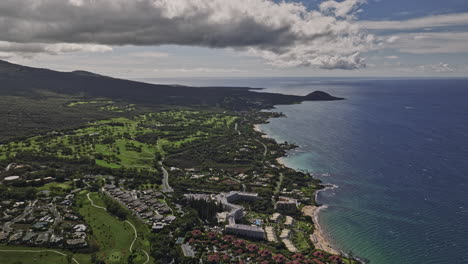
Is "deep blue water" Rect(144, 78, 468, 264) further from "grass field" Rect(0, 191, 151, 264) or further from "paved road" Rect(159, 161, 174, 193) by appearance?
"paved road" Rect(159, 161, 174, 193)

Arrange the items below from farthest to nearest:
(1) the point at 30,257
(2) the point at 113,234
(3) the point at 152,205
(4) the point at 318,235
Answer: (3) the point at 152,205 → (4) the point at 318,235 → (2) the point at 113,234 → (1) the point at 30,257

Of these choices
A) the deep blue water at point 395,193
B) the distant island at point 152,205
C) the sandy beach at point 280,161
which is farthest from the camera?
the sandy beach at point 280,161

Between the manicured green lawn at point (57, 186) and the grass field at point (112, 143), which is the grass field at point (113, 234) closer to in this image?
the manicured green lawn at point (57, 186)

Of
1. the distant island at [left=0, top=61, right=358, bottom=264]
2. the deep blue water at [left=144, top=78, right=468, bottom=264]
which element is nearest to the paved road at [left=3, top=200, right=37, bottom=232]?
the distant island at [left=0, top=61, right=358, bottom=264]

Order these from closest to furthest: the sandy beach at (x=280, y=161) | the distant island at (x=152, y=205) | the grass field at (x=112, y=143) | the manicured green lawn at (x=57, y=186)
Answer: the distant island at (x=152, y=205), the manicured green lawn at (x=57, y=186), the grass field at (x=112, y=143), the sandy beach at (x=280, y=161)

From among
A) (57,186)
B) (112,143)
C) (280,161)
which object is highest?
A: (112,143)

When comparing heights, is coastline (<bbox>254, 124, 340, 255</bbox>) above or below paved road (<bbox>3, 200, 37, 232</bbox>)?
below

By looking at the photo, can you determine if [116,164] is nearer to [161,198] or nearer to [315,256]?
[161,198]

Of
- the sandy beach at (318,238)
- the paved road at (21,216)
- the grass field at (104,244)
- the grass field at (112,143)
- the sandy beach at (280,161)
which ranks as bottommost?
the sandy beach at (318,238)

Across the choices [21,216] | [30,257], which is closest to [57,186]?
[21,216]

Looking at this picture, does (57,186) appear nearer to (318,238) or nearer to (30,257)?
(30,257)

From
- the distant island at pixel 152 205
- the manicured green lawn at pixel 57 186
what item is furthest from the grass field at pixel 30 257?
the manicured green lawn at pixel 57 186

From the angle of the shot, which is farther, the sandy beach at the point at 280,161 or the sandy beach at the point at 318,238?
the sandy beach at the point at 280,161
